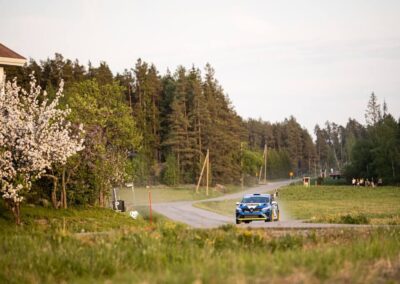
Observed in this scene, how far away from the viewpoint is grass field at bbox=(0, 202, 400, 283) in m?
8.56

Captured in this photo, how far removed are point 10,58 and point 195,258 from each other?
22.0 m

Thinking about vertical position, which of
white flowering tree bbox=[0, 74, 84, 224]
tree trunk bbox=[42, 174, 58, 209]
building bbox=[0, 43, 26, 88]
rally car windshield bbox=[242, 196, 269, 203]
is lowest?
rally car windshield bbox=[242, 196, 269, 203]

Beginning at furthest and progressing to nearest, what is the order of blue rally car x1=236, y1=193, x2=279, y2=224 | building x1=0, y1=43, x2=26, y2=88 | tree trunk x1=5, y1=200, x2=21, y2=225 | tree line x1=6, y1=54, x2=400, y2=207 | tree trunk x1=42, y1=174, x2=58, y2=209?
tree line x1=6, y1=54, x2=400, y2=207 < blue rally car x1=236, y1=193, x2=279, y2=224 < tree trunk x1=42, y1=174, x2=58, y2=209 < building x1=0, y1=43, x2=26, y2=88 < tree trunk x1=5, y1=200, x2=21, y2=225

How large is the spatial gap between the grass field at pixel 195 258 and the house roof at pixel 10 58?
1784 cm

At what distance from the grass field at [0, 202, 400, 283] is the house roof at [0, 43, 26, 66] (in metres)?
17.8

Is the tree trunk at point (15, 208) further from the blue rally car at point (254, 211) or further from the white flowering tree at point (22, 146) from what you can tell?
the blue rally car at point (254, 211)

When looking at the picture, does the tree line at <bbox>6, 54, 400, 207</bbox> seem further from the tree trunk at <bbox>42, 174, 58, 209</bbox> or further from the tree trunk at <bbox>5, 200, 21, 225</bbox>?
the tree trunk at <bbox>5, 200, 21, 225</bbox>

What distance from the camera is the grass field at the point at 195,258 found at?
856cm

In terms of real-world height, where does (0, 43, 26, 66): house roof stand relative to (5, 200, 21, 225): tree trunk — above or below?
above

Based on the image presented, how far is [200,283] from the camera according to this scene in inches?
298

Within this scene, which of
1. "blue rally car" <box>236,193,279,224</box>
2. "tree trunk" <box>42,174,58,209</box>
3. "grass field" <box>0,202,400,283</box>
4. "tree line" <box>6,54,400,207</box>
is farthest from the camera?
A: "tree line" <box>6,54,400,207</box>

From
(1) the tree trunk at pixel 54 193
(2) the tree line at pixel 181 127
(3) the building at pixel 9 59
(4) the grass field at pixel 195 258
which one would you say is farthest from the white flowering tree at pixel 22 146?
(2) the tree line at pixel 181 127

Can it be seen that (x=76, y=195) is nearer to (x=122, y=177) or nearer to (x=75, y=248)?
(x=122, y=177)

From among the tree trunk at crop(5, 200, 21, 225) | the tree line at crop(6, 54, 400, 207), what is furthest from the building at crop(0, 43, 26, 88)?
the tree line at crop(6, 54, 400, 207)
